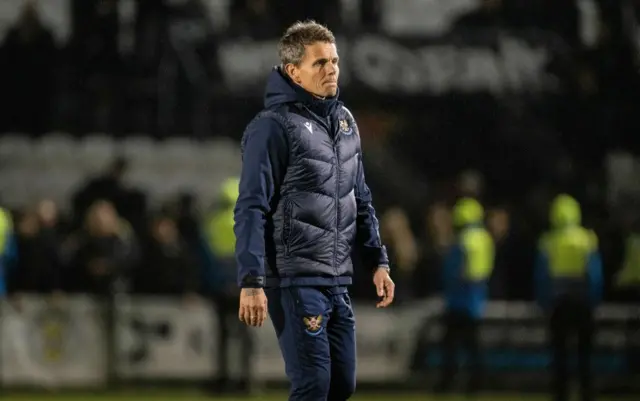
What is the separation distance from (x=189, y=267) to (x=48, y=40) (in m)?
4.33

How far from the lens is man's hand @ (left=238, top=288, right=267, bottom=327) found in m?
5.18

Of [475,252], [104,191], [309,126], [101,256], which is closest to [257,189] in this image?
[309,126]

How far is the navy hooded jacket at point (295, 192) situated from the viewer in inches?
208

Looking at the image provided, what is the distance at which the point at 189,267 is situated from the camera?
1281 centimetres

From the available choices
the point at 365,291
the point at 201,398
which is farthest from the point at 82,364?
the point at 365,291

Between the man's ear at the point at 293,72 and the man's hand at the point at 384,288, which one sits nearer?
the man's ear at the point at 293,72

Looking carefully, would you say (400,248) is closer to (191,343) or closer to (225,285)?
(225,285)

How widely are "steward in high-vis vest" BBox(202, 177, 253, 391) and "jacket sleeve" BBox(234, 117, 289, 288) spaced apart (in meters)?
6.41

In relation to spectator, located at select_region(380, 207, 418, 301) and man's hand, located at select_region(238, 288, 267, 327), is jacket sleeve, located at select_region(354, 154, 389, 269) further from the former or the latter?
spectator, located at select_region(380, 207, 418, 301)

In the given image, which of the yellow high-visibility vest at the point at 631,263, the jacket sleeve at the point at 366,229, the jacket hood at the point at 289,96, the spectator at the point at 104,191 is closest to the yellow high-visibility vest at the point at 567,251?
the yellow high-visibility vest at the point at 631,263

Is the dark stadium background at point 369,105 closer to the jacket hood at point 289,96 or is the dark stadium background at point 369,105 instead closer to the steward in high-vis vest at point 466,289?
the steward in high-vis vest at point 466,289

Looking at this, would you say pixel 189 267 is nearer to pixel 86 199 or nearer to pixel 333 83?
pixel 86 199

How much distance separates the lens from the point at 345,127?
5.57m

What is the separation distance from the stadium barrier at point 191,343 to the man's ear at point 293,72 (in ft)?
22.1
